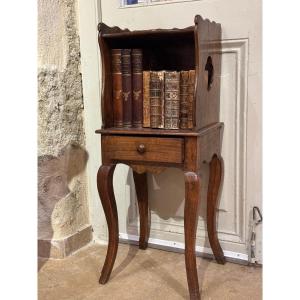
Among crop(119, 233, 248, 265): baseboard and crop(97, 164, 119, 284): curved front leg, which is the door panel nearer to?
crop(119, 233, 248, 265): baseboard

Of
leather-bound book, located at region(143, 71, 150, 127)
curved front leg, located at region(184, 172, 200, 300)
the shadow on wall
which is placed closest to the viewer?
curved front leg, located at region(184, 172, 200, 300)

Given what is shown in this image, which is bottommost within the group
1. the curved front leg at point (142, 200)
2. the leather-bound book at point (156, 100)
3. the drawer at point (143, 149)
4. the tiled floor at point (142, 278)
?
the tiled floor at point (142, 278)

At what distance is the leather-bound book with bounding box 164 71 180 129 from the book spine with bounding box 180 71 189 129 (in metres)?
0.01

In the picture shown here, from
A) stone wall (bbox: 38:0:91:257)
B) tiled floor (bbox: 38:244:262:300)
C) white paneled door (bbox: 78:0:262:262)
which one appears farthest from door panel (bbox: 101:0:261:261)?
stone wall (bbox: 38:0:91:257)

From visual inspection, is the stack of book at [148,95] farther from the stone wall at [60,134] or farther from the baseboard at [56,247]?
the baseboard at [56,247]

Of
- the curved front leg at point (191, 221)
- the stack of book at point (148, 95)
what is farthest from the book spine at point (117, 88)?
the curved front leg at point (191, 221)

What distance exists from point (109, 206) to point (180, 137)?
40 cm

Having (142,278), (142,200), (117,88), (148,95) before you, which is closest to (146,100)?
(148,95)

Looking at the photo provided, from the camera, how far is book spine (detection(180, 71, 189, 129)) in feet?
4.37

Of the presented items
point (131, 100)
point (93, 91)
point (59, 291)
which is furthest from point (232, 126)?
point (59, 291)

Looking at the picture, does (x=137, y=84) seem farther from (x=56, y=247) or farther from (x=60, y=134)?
(x=56, y=247)

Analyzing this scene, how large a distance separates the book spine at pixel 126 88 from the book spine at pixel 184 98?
0.67 feet

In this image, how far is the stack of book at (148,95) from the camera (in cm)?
134
